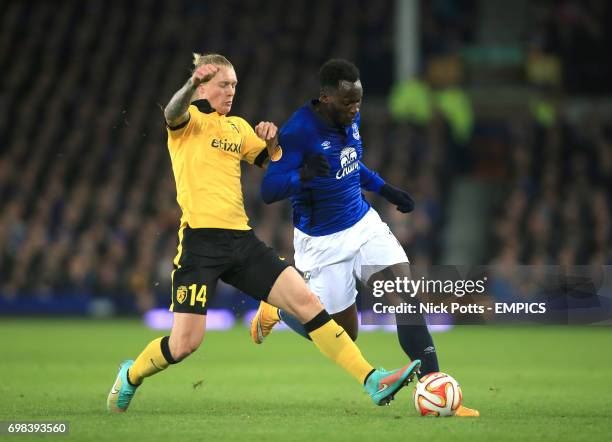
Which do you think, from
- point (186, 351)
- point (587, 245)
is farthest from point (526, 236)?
point (186, 351)

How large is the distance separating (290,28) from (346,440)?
1636cm

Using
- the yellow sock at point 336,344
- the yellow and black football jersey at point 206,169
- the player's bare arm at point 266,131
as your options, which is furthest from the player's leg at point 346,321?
the player's bare arm at point 266,131

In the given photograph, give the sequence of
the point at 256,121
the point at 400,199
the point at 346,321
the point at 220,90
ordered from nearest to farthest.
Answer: the point at 220,90 < the point at 346,321 < the point at 400,199 < the point at 256,121

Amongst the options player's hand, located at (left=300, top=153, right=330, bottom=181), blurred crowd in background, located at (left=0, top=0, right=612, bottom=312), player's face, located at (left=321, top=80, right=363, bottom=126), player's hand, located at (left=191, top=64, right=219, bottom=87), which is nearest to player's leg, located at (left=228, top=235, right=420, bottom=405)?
player's hand, located at (left=300, top=153, right=330, bottom=181)

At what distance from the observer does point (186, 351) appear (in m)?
7.30

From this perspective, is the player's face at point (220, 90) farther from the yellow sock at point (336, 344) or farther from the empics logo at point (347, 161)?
the yellow sock at point (336, 344)

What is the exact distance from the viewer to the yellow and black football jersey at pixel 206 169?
7.39 metres

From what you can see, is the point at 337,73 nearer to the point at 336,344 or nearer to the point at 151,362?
the point at 336,344

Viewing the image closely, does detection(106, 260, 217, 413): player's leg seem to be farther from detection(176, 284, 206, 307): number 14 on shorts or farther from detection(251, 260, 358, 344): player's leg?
detection(251, 260, 358, 344): player's leg

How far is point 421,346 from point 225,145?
1.73 m

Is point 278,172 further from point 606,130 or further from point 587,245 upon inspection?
point 606,130

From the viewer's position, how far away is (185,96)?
7031 millimetres

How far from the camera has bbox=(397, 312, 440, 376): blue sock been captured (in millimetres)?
7617

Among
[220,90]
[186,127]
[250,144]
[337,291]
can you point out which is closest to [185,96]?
[186,127]
